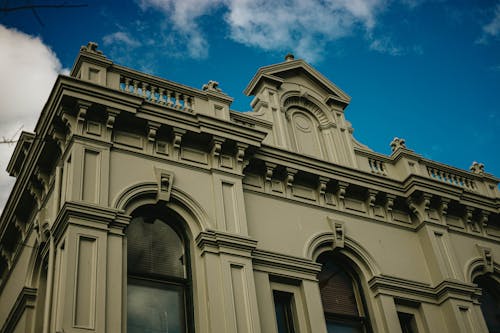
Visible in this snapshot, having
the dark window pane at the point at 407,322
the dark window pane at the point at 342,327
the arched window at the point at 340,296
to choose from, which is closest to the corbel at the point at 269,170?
the arched window at the point at 340,296

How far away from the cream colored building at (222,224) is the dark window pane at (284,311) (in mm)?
32

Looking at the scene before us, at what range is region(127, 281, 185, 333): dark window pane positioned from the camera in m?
14.1

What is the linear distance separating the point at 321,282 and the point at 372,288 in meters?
1.31

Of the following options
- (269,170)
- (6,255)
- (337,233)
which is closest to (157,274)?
(269,170)

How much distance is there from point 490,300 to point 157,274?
32.3 ft

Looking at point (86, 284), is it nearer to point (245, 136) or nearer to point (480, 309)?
point (245, 136)

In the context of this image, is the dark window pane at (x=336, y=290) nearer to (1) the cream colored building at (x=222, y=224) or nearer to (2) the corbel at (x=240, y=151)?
(1) the cream colored building at (x=222, y=224)

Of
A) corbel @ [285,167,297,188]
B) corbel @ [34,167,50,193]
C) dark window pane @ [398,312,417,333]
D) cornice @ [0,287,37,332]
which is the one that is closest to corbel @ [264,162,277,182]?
corbel @ [285,167,297,188]

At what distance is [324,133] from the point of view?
21172mm

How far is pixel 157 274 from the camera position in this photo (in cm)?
1512

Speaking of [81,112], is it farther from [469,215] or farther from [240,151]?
[469,215]

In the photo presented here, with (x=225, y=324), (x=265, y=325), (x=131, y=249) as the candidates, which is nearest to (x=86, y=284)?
Result: (x=131, y=249)

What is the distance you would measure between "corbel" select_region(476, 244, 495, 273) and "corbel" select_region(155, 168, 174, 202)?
9258 mm

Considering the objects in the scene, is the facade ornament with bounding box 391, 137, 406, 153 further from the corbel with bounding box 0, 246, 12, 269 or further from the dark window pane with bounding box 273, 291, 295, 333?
the corbel with bounding box 0, 246, 12, 269
